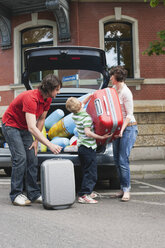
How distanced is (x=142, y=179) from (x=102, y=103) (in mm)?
3932

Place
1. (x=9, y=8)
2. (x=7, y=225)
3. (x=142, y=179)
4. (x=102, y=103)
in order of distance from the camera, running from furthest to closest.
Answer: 1. (x=9, y=8)
2. (x=142, y=179)
3. (x=102, y=103)
4. (x=7, y=225)

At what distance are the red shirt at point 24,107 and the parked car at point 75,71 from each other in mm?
945

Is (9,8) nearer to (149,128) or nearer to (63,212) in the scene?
(149,128)

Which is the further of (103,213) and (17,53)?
(17,53)

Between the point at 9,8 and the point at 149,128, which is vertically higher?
the point at 9,8

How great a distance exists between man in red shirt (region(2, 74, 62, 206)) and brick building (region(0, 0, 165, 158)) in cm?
857

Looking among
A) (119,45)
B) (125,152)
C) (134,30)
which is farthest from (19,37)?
(125,152)

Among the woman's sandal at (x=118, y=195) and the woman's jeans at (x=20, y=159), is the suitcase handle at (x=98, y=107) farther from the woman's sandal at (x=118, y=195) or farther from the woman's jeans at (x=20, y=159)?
the woman's sandal at (x=118, y=195)

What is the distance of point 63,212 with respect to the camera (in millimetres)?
4234

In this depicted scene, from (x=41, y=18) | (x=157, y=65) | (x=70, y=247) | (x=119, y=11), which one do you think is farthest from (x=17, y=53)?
(x=70, y=247)

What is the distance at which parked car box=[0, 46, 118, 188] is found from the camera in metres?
5.35

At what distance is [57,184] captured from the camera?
171 inches

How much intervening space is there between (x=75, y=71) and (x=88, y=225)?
3.99m

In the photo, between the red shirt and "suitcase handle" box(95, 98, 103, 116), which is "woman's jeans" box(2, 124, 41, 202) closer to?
the red shirt
